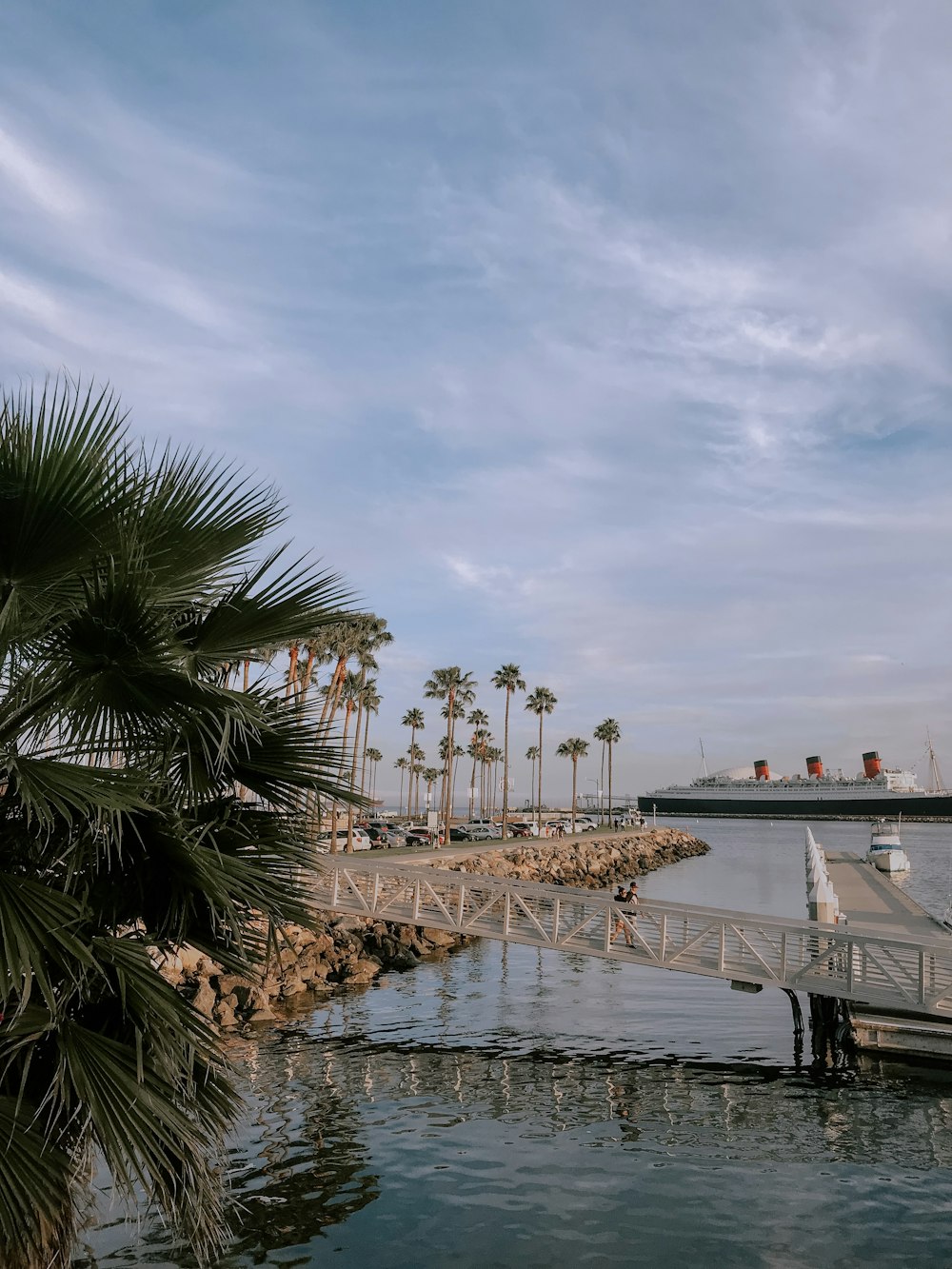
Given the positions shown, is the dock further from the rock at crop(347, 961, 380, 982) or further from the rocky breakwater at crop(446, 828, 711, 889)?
the rock at crop(347, 961, 380, 982)

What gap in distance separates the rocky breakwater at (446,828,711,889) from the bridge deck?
1088 centimetres

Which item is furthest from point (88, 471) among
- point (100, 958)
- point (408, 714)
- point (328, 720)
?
point (408, 714)

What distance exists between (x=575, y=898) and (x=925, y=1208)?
9683 mm

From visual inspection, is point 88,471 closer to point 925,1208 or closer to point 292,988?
point 925,1208

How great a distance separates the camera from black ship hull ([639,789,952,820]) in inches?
5950

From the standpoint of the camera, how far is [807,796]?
16375 centimetres

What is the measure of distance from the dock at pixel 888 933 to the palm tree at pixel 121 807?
14.0 metres

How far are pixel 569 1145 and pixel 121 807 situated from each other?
10.1 meters

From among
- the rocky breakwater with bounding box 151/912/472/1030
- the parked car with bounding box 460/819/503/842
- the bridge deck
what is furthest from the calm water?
the parked car with bounding box 460/819/503/842

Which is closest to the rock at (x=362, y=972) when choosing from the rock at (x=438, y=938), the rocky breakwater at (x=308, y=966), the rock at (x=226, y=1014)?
the rocky breakwater at (x=308, y=966)

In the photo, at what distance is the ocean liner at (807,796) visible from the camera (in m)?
152

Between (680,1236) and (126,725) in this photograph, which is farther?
(680,1236)

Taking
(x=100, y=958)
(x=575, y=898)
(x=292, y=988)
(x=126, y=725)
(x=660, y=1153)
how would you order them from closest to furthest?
(x=100, y=958)
(x=126, y=725)
(x=660, y=1153)
(x=575, y=898)
(x=292, y=988)

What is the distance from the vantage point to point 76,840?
216 inches
